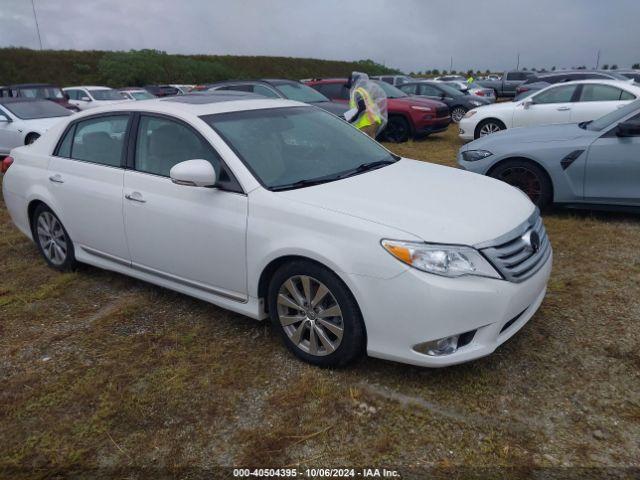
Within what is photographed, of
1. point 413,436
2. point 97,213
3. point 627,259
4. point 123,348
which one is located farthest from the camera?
point 627,259

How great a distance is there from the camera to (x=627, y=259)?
15.6 ft

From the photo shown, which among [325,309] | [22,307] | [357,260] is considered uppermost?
[357,260]

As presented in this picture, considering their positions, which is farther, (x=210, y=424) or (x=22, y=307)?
(x=22, y=307)

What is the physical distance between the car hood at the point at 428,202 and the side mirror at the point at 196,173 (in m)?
0.49

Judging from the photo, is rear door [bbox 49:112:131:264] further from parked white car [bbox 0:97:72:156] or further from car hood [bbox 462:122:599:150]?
parked white car [bbox 0:97:72:156]

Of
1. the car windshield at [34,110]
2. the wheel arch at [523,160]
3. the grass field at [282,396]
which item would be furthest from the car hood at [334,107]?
the grass field at [282,396]

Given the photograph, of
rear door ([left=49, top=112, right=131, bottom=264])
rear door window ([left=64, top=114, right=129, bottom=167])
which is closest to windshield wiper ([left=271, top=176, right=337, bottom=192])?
rear door ([left=49, top=112, right=131, bottom=264])

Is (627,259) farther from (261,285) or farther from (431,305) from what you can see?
(261,285)

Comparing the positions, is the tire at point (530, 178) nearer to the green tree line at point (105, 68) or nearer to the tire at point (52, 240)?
the tire at point (52, 240)

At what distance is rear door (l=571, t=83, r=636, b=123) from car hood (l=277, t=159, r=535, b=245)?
7907mm

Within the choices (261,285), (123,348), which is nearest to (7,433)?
(123,348)

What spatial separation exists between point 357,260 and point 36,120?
34.3 ft

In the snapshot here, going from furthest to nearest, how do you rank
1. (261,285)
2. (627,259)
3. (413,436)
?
(627,259), (261,285), (413,436)

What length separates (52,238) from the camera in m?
4.84
